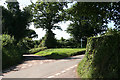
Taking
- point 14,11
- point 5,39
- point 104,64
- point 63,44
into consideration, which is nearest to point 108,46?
point 104,64

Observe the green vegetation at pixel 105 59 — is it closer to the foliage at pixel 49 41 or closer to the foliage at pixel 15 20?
the foliage at pixel 15 20

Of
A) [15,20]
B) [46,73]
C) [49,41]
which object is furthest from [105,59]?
[49,41]

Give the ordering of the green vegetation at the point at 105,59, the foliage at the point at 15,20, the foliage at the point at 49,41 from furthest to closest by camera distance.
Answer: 1. the foliage at the point at 49,41
2. the foliage at the point at 15,20
3. the green vegetation at the point at 105,59

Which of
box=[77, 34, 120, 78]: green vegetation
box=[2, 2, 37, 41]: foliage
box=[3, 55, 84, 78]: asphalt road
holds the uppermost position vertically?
box=[2, 2, 37, 41]: foliage

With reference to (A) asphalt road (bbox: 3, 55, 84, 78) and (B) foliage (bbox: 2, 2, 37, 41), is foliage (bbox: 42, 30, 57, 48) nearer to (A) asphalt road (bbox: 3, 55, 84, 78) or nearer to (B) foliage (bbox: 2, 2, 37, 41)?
(B) foliage (bbox: 2, 2, 37, 41)

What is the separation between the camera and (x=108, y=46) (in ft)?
21.5

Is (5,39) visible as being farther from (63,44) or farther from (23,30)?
(63,44)

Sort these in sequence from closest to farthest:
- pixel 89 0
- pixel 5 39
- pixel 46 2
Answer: pixel 89 0 < pixel 46 2 < pixel 5 39

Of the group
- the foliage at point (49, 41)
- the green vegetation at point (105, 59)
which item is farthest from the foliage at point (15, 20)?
the green vegetation at point (105, 59)

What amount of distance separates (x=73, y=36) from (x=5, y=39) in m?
32.4

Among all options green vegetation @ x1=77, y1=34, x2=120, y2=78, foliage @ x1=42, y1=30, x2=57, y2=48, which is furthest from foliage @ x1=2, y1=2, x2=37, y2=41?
green vegetation @ x1=77, y1=34, x2=120, y2=78

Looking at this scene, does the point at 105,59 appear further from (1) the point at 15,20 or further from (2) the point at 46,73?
(1) the point at 15,20

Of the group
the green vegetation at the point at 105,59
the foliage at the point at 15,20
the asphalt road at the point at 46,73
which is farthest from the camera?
the foliage at the point at 15,20

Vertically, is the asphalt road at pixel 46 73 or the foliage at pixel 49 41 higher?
the foliage at pixel 49 41
